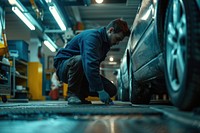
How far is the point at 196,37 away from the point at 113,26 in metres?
1.74

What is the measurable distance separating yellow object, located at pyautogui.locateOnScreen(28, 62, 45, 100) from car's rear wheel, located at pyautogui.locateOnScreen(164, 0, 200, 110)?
8.91 m

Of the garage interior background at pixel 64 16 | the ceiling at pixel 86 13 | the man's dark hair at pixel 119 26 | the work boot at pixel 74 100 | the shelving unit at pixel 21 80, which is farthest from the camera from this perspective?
the ceiling at pixel 86 13

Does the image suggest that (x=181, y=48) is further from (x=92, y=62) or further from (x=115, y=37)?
(x=115, y=37)

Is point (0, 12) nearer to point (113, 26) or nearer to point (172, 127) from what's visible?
point (113, 26)

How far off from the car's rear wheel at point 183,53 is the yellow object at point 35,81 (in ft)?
29.2

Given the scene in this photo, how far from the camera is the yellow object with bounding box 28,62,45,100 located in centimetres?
1002

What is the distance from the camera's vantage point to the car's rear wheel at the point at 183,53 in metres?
1.22

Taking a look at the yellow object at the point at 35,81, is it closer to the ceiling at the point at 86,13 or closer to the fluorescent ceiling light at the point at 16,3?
the ceiling at the point at 86,13

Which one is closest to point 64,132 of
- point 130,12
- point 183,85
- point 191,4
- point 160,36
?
point 183,85

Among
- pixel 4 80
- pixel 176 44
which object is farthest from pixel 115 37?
pixel 4 80

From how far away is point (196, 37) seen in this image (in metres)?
1.23

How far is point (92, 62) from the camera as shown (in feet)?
8.92

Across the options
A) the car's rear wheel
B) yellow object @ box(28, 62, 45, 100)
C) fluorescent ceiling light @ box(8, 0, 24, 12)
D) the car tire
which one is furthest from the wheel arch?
yellow object @ box(28, 62, 45, 100)

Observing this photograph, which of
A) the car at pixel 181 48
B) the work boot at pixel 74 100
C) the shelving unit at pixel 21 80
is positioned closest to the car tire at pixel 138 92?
the work boot at pixel 74 100
